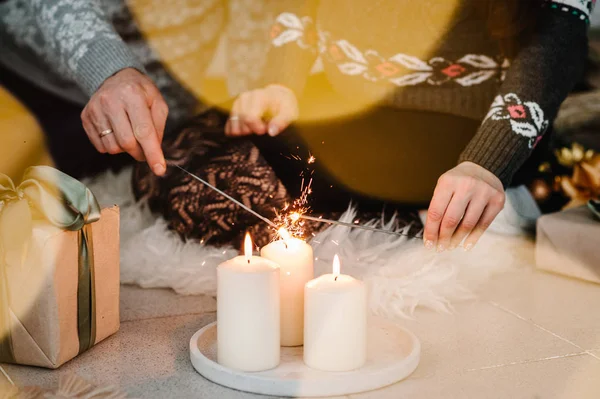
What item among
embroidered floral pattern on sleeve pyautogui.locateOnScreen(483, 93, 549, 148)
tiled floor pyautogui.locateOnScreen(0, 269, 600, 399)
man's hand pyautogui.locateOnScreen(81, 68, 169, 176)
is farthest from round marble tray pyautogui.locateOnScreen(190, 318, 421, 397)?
embroidered floral pattern on sleeve pyautogui.locateOnScreen(483, 93, 549, 148)

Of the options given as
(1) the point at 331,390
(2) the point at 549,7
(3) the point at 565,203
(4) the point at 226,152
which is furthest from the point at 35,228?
(3) the point at 565,203

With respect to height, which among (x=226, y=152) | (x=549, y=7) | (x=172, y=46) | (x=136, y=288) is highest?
(x=549, y=7)

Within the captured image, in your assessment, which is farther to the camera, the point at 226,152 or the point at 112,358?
the point at 226,152

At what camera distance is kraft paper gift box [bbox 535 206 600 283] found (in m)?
1.19

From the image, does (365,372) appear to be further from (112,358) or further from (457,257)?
(457,257)

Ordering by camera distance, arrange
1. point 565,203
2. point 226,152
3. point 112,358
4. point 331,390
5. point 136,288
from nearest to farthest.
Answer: point 331,390 < point 112,358 < point 136,288 < point 226,152 < point 565,203

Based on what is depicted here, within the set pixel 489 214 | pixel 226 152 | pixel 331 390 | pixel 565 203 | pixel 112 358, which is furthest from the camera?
pixel 565 203

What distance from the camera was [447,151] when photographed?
50.6 inches

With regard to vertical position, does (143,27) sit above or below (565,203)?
above

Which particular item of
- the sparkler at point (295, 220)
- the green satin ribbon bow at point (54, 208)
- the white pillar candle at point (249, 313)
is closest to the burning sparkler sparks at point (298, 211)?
the sparkler at point (295, 220)

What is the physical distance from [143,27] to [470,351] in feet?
3.86

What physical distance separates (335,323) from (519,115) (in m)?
0.56

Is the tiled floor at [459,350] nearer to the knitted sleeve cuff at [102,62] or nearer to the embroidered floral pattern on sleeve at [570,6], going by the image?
the knitted sleeve cuff at [102,62]

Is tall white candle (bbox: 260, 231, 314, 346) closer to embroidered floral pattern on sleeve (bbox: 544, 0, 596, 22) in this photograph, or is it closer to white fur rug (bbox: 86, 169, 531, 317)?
white fur rug (bbox: 86, 169, 531, 317)
